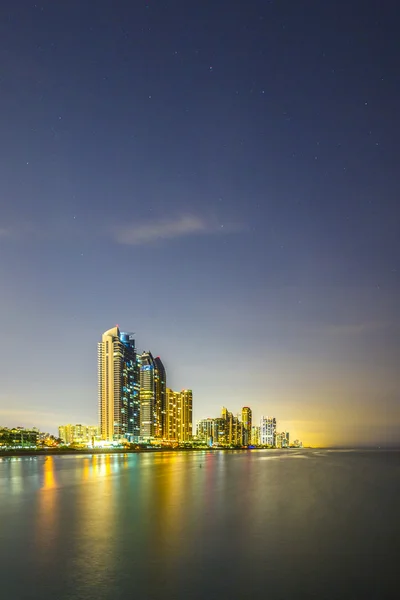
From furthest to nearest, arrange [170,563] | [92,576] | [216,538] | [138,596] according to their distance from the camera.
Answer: [216,538], [170,563], [92,576], [138,596]

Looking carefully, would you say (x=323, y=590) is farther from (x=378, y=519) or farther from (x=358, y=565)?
(x=378, y=519)

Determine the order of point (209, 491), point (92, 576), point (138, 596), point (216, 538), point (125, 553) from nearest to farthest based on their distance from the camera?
point (138, 596), point (92, 576), point (125, 553), point (216, 538), point (209, 491)

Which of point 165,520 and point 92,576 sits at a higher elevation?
point 92,576

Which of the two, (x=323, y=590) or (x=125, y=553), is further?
(x=125, y=553)

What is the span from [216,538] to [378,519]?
11633 millimetres

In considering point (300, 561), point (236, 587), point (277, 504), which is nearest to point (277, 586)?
point (236, 587)

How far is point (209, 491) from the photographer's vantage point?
143 ft

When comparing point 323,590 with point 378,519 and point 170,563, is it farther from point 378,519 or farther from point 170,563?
point 378,519

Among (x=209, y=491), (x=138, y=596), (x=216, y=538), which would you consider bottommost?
(x=209, y=491)

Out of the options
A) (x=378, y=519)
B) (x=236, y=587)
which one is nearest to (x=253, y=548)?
(x=236, y=587)

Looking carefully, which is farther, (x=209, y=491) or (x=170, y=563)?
(x=209, y=491)

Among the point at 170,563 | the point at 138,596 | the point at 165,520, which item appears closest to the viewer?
the point at 138,596

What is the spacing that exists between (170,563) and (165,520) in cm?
1029

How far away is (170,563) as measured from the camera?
18.1 meters
